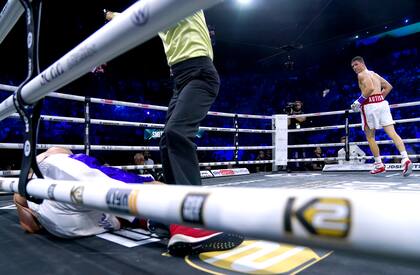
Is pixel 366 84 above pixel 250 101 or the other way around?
the other way around

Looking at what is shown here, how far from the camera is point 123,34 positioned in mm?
630

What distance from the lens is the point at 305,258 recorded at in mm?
937

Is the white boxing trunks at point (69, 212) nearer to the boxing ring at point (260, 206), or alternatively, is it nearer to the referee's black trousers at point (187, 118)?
the referee's black trousers at point (187, 118)

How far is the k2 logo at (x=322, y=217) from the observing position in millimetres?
315

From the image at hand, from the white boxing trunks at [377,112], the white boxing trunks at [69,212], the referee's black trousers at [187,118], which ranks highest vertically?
the white boxing trunks at [377,112]

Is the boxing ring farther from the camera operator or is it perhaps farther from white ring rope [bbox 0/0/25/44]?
the camera operator

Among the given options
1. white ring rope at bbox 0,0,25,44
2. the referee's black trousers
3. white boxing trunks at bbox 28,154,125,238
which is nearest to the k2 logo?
the referee's black trousers

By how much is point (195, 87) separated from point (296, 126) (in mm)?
4993

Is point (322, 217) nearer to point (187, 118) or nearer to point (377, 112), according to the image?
point (187, 118)

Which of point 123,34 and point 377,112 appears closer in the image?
point 123,34

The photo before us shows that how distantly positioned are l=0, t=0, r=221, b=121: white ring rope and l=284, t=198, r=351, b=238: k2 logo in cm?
37

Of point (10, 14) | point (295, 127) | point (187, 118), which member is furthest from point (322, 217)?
point (295, 127)

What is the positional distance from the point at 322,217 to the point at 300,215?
0.02m

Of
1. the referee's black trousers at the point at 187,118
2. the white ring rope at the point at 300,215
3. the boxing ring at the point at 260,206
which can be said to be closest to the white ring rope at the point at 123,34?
the boxing ring at the point at 260,206
